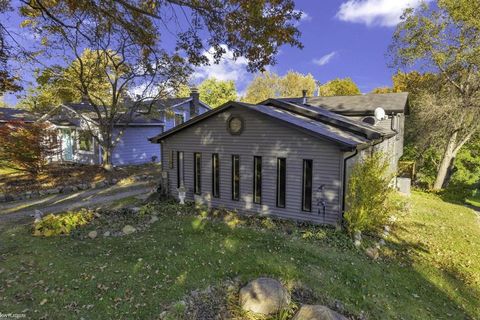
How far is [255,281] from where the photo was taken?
6.24m

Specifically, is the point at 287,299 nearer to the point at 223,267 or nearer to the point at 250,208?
the point at 223,267

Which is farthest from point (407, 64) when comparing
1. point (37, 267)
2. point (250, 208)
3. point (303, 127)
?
point (37, 267)

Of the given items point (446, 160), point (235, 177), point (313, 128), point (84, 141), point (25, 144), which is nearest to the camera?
point (313, 128)

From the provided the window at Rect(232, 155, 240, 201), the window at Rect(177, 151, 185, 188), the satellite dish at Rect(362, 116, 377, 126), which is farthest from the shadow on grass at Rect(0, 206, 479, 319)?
the satellite dish at Rect(362, 116, 377, 126)

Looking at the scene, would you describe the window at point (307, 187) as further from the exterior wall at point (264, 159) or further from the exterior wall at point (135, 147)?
the exterior wall at point (135, 147)

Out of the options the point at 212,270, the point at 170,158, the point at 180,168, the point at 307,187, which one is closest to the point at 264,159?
the point at 307,187

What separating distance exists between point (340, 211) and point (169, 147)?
25.0ft

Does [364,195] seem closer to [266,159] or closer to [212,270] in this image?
[266,159]

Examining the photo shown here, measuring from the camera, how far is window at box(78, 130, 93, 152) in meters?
22.3

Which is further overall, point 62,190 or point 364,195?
point 62,190

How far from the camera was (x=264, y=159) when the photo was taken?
11.0 m

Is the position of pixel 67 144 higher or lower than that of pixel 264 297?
higher

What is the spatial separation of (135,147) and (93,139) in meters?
3.22

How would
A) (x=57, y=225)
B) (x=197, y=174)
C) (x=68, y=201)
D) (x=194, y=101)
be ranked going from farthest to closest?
(x=194, y=101), (x=68, y=201), (x=197, y=174), (x=57, y=225)
